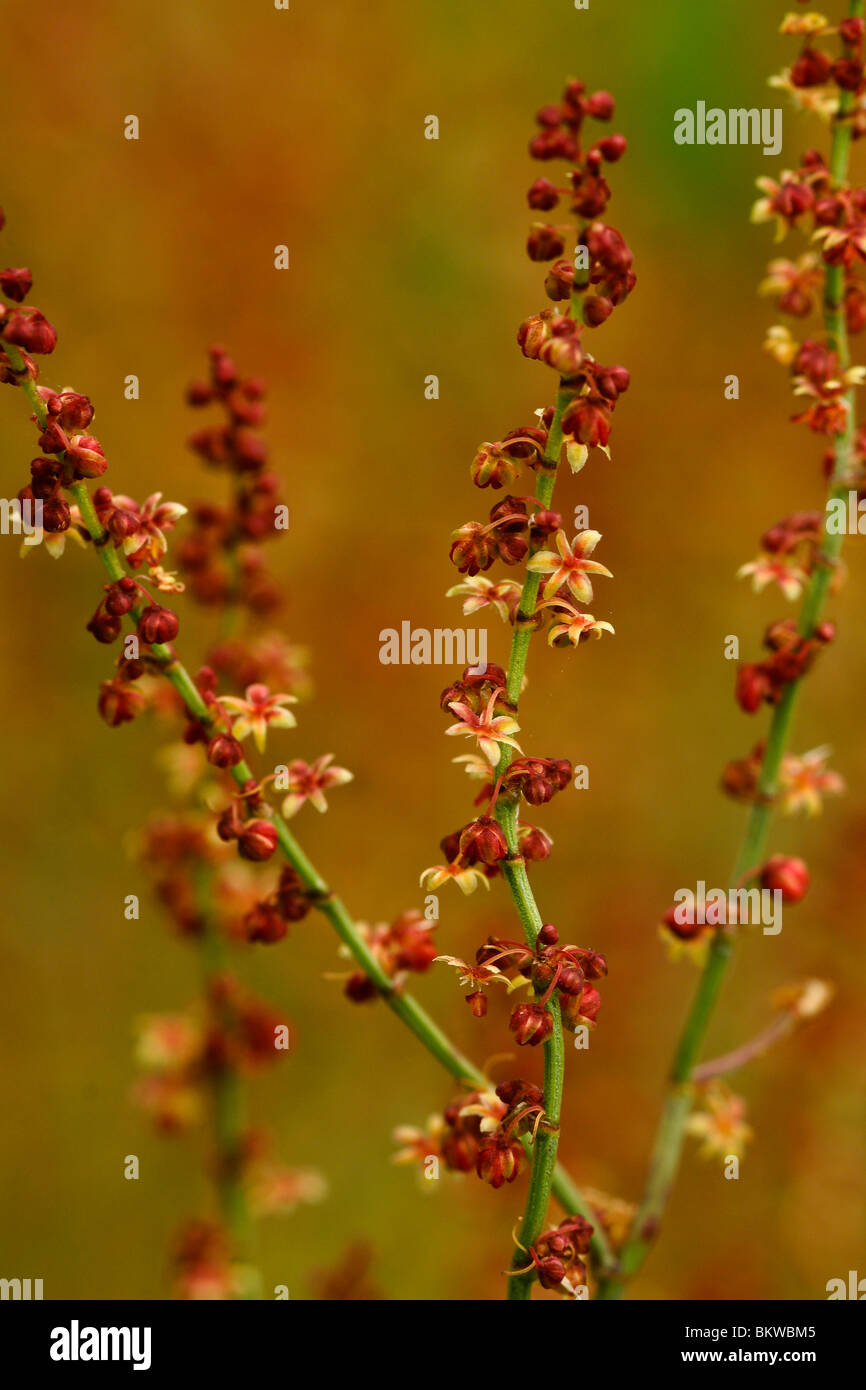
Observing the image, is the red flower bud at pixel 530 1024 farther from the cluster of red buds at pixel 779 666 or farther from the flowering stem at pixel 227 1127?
the flowering stem at pixel 227 1127

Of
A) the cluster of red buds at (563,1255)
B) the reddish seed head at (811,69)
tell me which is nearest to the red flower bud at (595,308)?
the reddish seed head at (811,69)

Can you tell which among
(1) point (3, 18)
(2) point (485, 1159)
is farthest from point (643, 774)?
(1) point (3, 18)

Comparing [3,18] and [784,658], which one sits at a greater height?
[3,18]

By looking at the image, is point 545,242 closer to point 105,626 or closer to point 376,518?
point 105,626

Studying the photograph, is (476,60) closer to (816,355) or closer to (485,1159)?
(816,355)

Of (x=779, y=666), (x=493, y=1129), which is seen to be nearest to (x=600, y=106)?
A: (x=779, y=666)

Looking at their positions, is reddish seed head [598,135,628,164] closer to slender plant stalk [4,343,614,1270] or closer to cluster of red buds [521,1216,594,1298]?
slender plant stalk [4,343,614,1270]

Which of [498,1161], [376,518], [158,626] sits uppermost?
[376,518]
